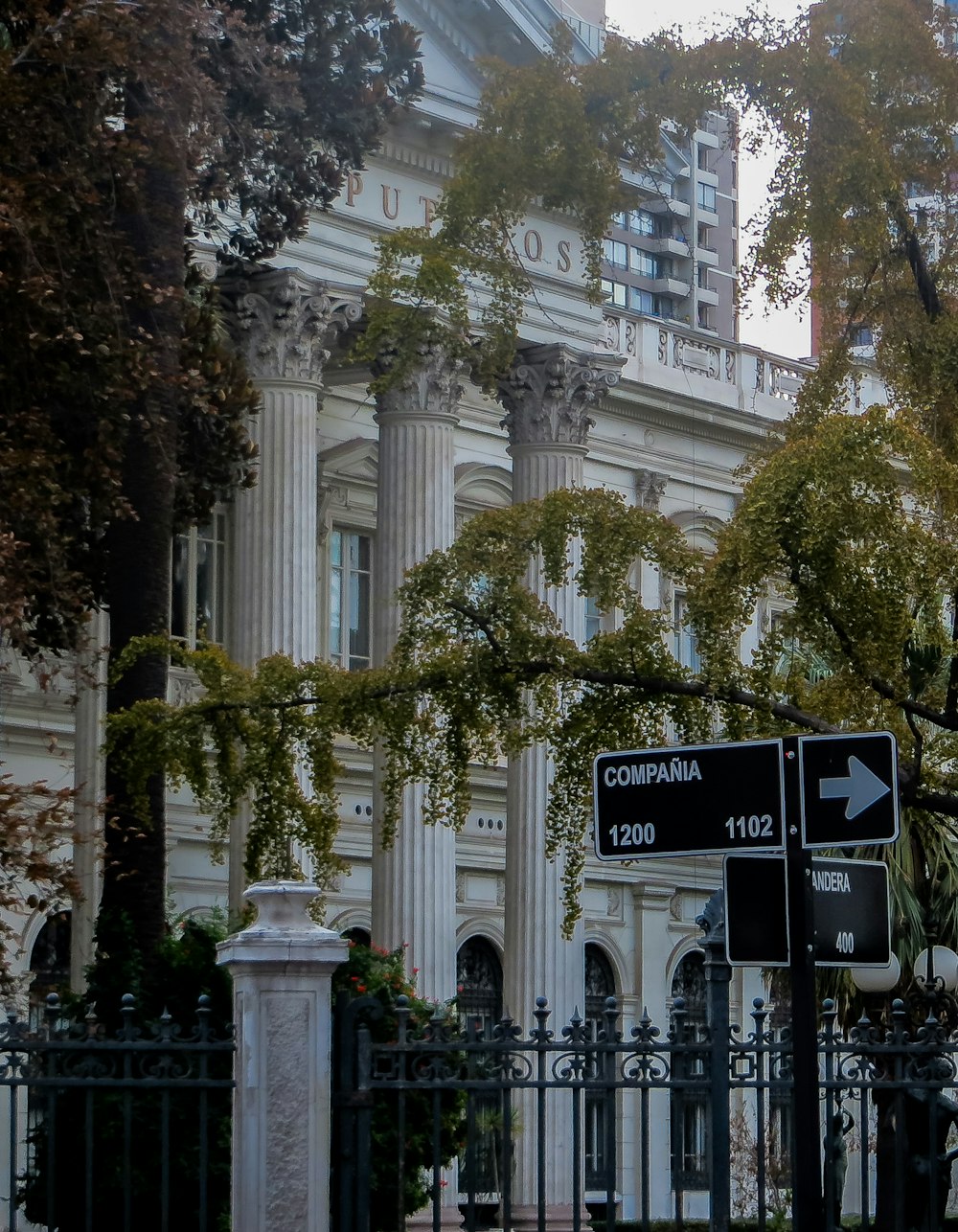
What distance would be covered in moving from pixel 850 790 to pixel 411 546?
1775 centimetres

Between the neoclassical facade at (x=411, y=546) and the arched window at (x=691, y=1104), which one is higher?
the neoclassical facade at (x=411, y=546)

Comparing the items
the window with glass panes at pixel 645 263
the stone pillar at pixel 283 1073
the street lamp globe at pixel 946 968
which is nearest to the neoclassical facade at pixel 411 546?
the street lamp globe at pixel 946 968

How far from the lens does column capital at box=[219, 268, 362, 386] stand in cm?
2414

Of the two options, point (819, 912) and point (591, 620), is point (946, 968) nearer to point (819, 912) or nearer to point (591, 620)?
point (591, 620)

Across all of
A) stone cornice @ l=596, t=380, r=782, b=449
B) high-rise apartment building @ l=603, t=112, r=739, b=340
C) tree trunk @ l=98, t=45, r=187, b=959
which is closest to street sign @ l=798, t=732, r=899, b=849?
tree trunk @ l=98, t=45, r=187, b=959

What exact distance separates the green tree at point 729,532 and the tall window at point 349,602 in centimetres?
1262

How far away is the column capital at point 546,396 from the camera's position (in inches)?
1056

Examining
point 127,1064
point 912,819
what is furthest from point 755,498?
point 912,819

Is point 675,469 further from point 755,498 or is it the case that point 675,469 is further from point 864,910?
point 864,910

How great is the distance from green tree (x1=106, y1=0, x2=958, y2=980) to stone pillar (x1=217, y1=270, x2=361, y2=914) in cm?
746

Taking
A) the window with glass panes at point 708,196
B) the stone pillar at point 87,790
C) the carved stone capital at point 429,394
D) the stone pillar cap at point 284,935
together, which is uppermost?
the window with glass panes at point 708,196

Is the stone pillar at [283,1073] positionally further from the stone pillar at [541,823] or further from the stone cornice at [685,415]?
the stone cornice at [685,415]

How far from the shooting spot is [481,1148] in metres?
Result: 20.6

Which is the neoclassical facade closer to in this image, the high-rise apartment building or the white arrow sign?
the white arrow sign
